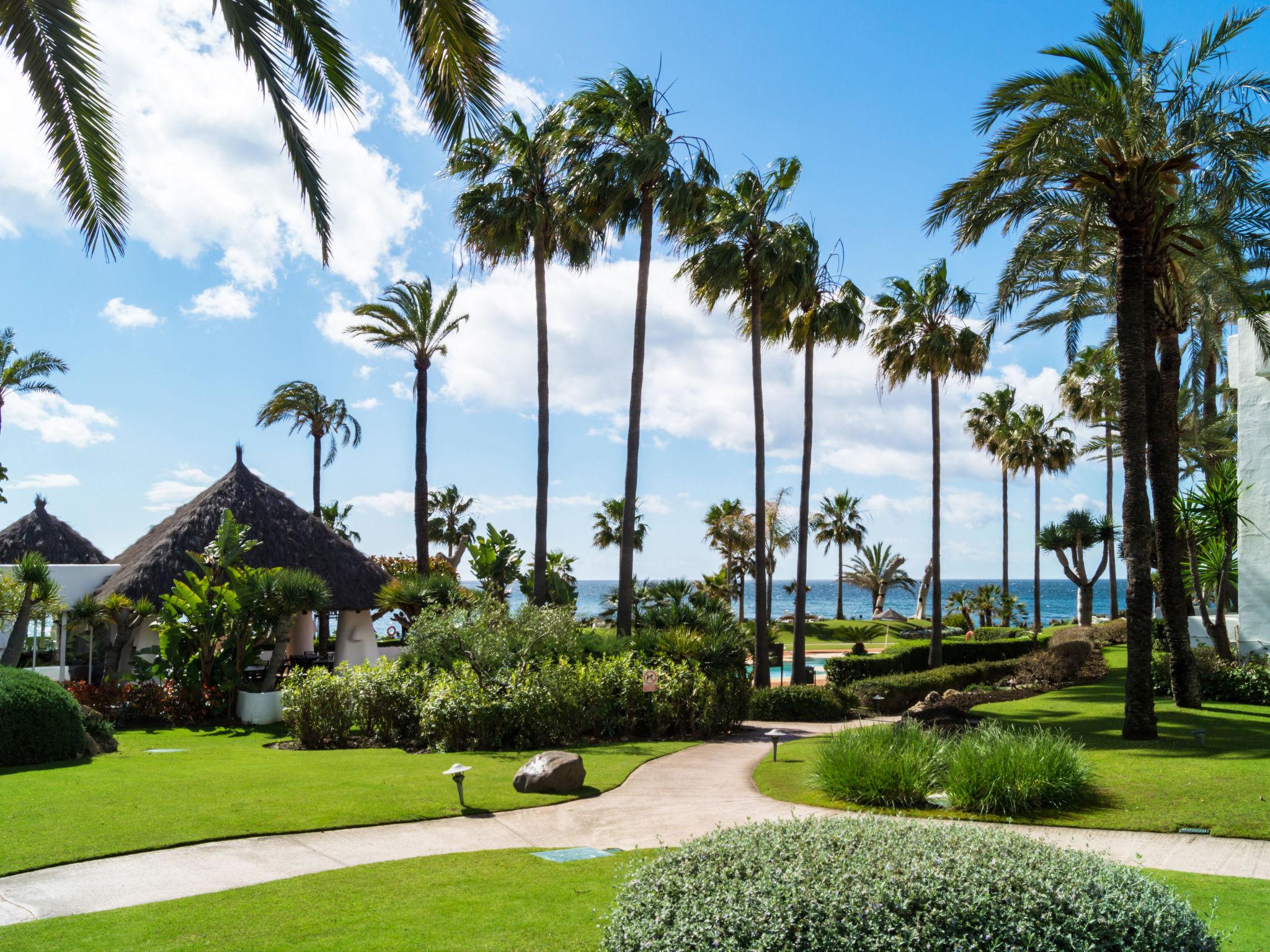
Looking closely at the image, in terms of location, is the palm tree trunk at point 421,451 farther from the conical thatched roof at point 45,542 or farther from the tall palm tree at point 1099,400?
the tall palm tree at point 1099,400

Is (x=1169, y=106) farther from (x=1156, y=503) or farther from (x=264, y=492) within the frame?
(x=264, y=492)

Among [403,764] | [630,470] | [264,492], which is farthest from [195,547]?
[403,764]

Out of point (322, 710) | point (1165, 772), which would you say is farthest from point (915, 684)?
point (322, 710)

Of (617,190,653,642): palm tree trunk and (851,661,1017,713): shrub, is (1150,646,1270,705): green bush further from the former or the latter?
(617,190,653,642): palm tree trunk

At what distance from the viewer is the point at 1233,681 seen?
69.4 feet

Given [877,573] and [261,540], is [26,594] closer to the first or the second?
[261,540]

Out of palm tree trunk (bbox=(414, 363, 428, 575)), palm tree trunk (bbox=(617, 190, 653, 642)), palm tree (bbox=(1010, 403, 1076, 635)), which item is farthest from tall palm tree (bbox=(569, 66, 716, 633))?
palm tree (bbox=(1010, 403, 1076, 635))

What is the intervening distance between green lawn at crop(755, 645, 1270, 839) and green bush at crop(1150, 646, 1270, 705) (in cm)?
43

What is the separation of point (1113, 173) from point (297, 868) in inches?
672

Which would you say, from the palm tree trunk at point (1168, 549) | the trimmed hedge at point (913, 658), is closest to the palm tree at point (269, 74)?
the palm tree trunk at point (1168, 549)

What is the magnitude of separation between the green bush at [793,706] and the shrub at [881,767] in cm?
1070

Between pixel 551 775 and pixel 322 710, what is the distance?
7.08 m

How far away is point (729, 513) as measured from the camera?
56.1m

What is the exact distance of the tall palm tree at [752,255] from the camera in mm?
26328
